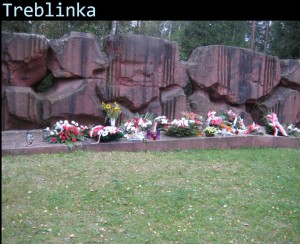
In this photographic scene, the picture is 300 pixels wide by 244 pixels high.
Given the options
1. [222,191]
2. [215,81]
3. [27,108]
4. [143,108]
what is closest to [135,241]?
[222,191]

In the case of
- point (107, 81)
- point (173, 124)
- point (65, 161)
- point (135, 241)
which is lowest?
point (135, 241)

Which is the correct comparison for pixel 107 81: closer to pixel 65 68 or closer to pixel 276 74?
pixel 65 68

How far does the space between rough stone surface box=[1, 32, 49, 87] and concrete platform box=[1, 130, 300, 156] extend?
45.1 inches

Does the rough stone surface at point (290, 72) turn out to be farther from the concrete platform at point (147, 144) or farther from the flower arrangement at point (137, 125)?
the flower arrangement at point (137, 125)

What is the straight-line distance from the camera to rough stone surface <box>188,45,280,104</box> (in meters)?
8.84

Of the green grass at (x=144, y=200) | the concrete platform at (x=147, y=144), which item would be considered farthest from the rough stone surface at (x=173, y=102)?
the green grass at (x=144, y=200)

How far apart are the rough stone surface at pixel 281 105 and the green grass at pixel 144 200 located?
14.2 ft

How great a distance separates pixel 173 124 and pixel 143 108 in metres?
1.37

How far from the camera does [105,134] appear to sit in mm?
6051

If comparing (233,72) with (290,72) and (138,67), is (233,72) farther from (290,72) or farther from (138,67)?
(138,67)

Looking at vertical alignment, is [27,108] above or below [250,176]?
above

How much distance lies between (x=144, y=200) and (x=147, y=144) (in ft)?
7.92

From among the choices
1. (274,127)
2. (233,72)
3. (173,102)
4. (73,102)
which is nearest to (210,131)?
(173,102)

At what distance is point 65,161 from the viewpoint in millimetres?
5117
